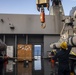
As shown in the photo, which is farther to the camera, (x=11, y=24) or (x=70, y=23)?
(x=11, y=24)

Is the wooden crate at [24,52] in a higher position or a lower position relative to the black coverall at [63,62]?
lower

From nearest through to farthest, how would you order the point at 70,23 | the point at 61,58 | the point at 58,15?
the point at 61,58
the point at 70,23
the point at 58,15

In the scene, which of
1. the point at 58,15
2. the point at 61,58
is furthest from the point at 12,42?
the point at 61,58

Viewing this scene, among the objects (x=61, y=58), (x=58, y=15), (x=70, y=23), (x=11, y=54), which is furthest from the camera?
(x=58, y=15)

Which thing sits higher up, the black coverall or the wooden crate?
the black coverall

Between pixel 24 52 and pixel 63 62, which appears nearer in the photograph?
pixel 63 62

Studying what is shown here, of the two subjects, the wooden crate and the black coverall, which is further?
the wooden crate

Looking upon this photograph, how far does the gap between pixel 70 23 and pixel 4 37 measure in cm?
1564

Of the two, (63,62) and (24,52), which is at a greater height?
(63,62)

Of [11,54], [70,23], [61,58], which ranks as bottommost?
[11,54]

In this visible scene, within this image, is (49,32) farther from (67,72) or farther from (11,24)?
(67,72)

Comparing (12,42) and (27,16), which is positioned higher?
(27,16)

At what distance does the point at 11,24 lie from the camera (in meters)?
29.0

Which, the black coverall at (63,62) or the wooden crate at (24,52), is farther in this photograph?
the wooden crate at (24,52)
